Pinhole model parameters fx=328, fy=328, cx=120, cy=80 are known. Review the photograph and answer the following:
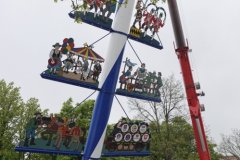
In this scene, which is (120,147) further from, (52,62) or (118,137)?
(52,62)

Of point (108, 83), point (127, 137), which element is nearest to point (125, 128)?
point (127, 137)

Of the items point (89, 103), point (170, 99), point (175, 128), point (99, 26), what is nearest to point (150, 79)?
point (99, 26)

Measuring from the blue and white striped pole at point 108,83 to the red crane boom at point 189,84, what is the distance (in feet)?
12.9

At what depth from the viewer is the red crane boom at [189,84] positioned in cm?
1441

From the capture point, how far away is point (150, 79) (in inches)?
517

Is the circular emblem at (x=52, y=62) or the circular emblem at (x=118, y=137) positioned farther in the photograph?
the circular emblem at (x=118, y=137)

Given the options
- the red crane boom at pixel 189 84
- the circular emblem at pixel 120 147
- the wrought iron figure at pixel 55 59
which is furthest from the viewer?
the red crane boom at pixel 189 84

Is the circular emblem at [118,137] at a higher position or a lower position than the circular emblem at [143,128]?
lower

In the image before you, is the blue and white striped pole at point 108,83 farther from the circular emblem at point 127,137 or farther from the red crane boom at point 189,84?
the red crane boom at point 189,84

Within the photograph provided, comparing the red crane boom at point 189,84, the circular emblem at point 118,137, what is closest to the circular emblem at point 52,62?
the circular emblem at point 118,137

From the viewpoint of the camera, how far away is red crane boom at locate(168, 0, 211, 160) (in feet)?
47.3

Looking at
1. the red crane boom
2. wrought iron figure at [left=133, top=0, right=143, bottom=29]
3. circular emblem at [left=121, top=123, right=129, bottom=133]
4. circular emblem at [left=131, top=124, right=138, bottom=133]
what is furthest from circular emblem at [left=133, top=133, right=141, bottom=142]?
wrought iron figure at [left=133, top=0, right=143, bottom=29]

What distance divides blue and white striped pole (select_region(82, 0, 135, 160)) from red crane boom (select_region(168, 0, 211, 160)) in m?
3.93

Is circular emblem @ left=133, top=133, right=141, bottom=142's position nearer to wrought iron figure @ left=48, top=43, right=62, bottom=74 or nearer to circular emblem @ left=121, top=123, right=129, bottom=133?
circular emblem @ left=121, top=123, right=129, bottom=133
